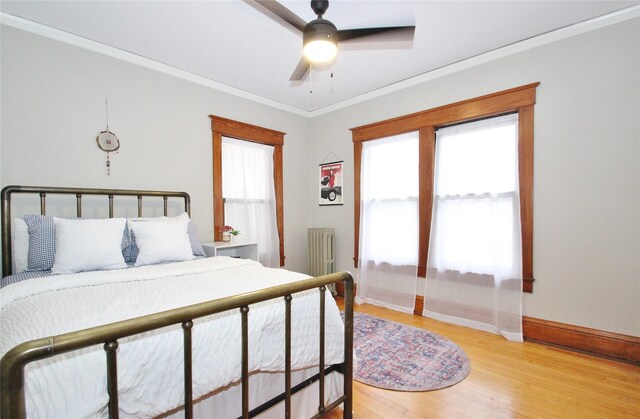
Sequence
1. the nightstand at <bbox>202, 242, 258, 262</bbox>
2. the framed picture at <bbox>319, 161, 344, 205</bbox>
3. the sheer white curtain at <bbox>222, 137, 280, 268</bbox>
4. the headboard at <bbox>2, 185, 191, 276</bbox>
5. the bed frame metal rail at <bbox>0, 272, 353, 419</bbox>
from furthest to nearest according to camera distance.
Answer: the framed picture at <bbox>319, 161, 344, 205</bbox>
the sheer white curtain at <bbox>222, 137, 280, 268</bbox>
the nightstand at <bbox>202, 242, 258, 262</bbox>
the headboard at <bbox>2, 185, 191, 276</bbox>
the bed frame metal rail at <bbox>0, 272, 353, 419</bbox>

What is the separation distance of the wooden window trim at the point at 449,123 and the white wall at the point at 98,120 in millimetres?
1654

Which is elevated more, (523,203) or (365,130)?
(365,130)

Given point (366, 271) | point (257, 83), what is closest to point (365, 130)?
point (257, 83)

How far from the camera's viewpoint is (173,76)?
3.08m

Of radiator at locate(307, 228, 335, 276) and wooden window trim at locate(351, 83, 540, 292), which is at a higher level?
wooden window trim at locate(351, 83, 540, 292)

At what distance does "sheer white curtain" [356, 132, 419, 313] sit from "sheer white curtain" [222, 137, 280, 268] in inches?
47.1

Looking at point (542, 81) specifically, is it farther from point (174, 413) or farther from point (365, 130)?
point (174, 413)

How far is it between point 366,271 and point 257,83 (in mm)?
2638

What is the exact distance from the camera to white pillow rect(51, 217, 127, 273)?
1.91 m

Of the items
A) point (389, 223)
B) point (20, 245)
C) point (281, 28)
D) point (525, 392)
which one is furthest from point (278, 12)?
point (525, 392)

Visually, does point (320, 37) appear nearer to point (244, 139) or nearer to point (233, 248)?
point (244, 139)

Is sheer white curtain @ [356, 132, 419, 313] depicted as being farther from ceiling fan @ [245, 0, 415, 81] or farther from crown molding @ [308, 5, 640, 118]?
ceiling fan @ [245, 0, 415, 81]

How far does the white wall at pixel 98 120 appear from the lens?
2.25 meters

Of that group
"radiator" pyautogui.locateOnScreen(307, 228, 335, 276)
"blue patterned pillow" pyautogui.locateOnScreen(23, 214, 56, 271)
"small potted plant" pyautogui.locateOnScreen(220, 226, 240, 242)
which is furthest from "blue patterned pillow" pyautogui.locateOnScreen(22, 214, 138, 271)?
"radiator" pyautogui.locateOnScreen(307, 228, 335, 276)
